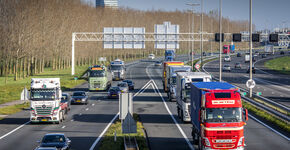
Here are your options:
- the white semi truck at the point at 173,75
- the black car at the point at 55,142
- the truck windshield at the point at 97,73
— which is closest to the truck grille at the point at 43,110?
the black car at the point at 55,142

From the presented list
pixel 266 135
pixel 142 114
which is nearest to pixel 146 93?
pixel 142 114

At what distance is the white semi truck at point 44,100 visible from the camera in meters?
35.1

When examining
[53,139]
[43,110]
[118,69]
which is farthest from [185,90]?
[118,69]

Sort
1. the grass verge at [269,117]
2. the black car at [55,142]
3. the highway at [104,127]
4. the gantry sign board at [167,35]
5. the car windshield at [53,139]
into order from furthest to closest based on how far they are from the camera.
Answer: the gantry sign board at [167,35] < the grass verge at [269,117] < the highway at [104,127] < the car windshield at [53,139] < the black car at [55,142]

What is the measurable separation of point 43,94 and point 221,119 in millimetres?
16164

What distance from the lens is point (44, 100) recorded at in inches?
1383

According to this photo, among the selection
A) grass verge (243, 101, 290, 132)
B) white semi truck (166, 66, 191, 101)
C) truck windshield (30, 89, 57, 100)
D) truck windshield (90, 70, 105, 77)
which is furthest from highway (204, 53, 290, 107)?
truck windshield (30, 89, 57, 100)

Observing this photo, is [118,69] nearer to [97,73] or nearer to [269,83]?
[97,73]

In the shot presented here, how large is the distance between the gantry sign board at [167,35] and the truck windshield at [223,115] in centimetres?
7795

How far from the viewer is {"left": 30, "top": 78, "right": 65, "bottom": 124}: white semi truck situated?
1383 inches

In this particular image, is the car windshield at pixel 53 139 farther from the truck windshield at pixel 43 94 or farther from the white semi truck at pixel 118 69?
the white semi truck at pixel 118 69

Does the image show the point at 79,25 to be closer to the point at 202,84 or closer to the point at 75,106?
the point at 75,106

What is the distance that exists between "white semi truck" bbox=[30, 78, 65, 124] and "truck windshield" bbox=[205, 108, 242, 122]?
1526cm

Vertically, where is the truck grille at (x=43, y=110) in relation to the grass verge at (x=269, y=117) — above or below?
above
